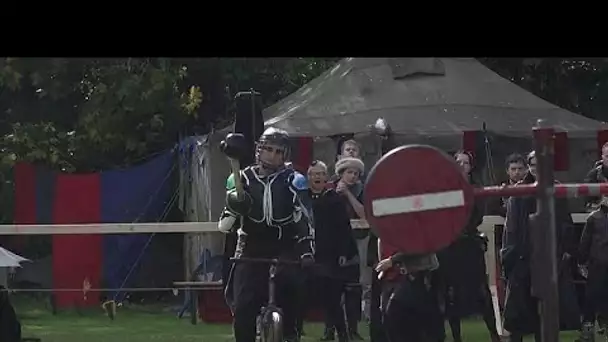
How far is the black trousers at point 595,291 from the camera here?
725 cm

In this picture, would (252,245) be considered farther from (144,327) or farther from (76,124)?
(76,124)

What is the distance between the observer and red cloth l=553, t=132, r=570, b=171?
1122 cm

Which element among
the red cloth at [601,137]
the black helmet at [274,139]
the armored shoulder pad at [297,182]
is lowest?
the armored shoulder pad at [297,182]

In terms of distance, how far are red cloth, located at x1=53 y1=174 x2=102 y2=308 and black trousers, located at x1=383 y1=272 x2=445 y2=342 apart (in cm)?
621

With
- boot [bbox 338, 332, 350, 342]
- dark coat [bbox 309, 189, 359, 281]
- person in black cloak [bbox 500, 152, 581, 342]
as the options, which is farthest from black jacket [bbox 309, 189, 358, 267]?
person in black cloak [bbox 500, 152, 581, 342]

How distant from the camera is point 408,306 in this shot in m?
5.94

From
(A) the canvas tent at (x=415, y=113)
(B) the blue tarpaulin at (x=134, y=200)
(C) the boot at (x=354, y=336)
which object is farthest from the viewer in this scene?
(B) the blue tarpaulin at (x=134, y=200)

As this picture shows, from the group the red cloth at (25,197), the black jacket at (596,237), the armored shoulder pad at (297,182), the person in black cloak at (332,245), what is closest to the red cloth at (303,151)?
the person in black cloak at (332,245)

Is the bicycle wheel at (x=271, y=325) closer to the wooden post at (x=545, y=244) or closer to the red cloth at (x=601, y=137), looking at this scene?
the wooden post at (x=545, y=244)

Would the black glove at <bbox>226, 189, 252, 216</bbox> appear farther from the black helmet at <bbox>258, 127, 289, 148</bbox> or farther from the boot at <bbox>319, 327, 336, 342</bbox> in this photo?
the boot at <bbox>319, 327, 336, 342</bbox>

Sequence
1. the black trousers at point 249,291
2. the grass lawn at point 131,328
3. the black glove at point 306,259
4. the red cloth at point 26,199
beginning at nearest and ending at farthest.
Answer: the black trousers at point 249,291
the black glove at point 306,259
the grass lawn at point 131,328
the red cloth at point 26,199

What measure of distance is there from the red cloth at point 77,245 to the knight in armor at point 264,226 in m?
5.78

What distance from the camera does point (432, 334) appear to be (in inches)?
237
